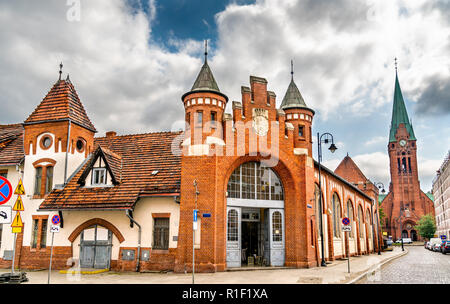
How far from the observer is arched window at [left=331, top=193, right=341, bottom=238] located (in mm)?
31500

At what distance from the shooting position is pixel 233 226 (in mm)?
20234

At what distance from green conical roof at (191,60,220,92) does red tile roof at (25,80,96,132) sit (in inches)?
318

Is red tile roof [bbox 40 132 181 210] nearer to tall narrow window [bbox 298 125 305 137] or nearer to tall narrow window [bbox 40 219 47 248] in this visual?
tall narrow window [bbox 40 219 47 248]

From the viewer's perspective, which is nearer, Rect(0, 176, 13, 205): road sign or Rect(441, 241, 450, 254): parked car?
Rect(0, 176, 13, 205): road sign

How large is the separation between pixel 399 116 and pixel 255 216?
96055 millimetres

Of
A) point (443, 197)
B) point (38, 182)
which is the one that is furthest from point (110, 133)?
point (443, 197)

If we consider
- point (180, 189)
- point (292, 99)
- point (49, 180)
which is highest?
point (292, 99)

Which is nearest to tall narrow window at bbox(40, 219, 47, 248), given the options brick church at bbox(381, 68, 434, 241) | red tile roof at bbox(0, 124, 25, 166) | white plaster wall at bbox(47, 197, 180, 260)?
white plaster wall at bbox(47, 197, 180, 260)

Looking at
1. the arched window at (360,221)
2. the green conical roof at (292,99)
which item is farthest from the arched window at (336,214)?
the arched window at (360,221)

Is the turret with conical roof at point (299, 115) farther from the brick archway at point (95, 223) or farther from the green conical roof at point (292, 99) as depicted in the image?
the brick archway at point (95, 223)

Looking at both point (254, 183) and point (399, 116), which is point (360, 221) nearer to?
point (254, 183)

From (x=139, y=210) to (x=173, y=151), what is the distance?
174 inches

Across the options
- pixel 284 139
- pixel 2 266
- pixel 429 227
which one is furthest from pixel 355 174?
pixel 2 266
